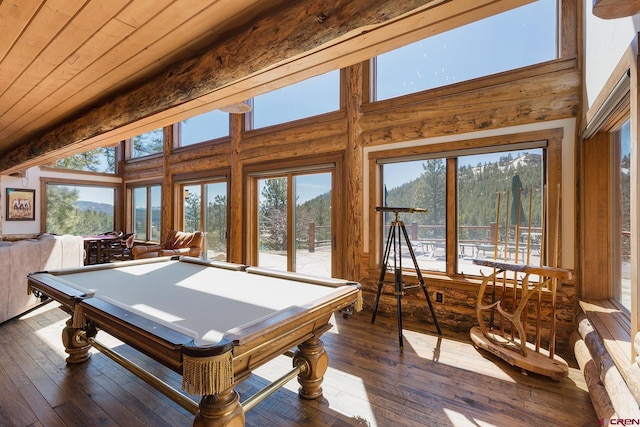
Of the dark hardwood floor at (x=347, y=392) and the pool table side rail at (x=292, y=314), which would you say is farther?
the dark hardwood floor at (x=347, y=392)

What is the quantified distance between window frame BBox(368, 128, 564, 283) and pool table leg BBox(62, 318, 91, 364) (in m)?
3.10

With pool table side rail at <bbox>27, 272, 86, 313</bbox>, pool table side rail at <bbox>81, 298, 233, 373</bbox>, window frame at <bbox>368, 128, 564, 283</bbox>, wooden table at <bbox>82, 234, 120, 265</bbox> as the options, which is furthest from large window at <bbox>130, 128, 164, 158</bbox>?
pool table side rail at <bbox>81, 298, 233, 373</bbox>

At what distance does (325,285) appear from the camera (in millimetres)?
2215

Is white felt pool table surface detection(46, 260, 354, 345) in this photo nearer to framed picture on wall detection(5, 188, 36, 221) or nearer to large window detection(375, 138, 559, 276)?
large window detection(375, 138, 559, 276)

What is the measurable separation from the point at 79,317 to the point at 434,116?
374 centimetres

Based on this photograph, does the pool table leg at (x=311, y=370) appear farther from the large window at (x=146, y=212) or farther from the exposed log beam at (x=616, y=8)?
the large window at (x=146, y=212)

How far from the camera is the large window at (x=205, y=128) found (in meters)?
6.05

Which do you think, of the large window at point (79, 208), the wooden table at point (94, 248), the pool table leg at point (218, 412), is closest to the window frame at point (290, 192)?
the pool table leg at point (218, 412)

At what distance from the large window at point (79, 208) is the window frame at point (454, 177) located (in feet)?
26.3

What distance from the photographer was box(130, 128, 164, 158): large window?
7636mm

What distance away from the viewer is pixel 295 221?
4.95 m

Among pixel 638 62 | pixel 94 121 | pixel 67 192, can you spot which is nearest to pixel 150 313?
pixel 94 121

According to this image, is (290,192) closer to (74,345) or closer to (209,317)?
(74,345)

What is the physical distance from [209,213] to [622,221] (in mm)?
6287
